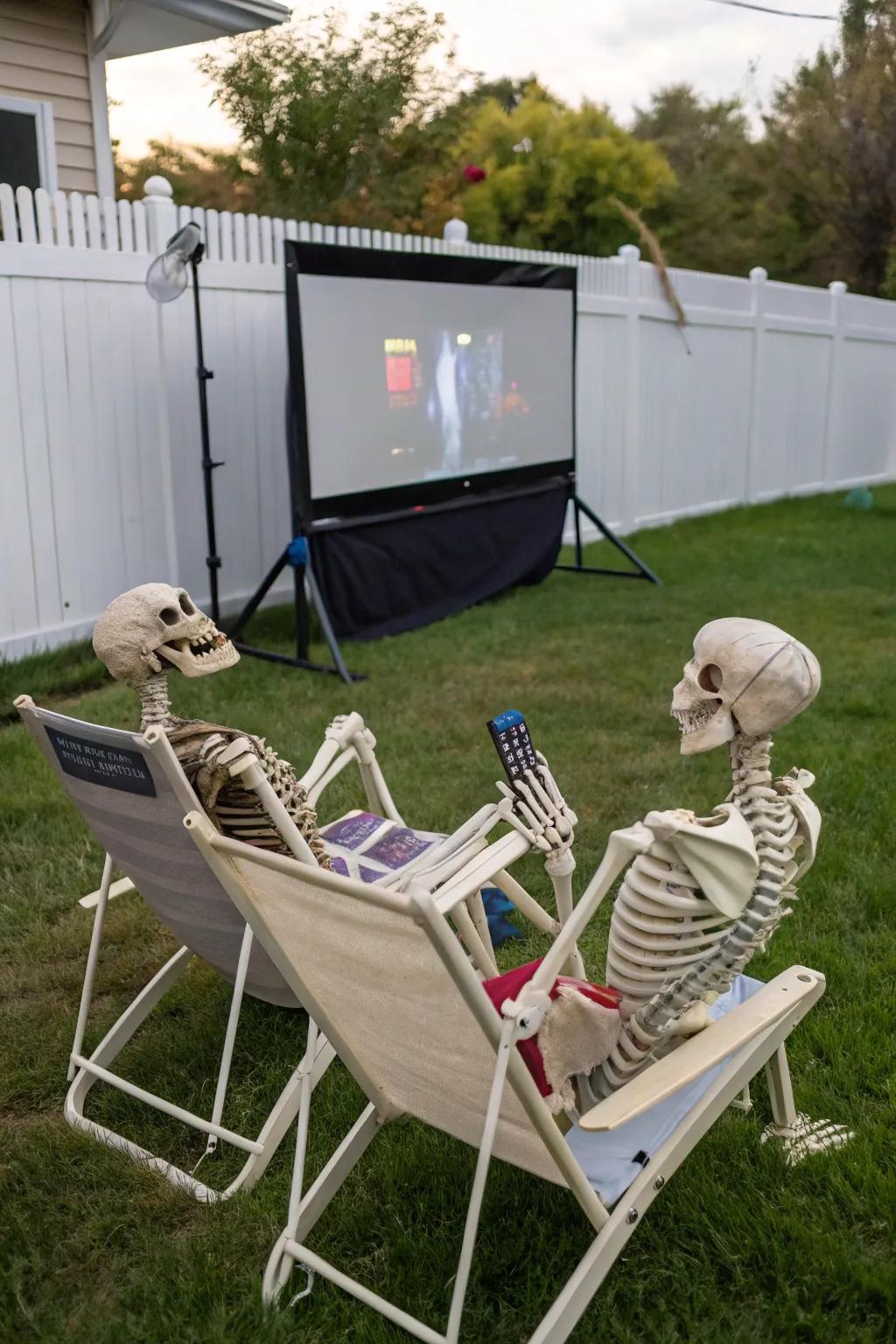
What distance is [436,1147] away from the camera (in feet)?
8.13

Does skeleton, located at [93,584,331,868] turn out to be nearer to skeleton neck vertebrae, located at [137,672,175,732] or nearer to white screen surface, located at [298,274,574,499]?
skeleton neck vertebrae, located at [137,672,175,732]

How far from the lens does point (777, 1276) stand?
2.09 meters

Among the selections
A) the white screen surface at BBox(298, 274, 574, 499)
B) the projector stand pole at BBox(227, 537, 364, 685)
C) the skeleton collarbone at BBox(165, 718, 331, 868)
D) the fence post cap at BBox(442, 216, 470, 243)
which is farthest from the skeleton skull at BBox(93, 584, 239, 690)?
the fence post cap at BBox(442, 216, 470, 243)

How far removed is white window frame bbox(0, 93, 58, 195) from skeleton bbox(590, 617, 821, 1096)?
706 centimetres

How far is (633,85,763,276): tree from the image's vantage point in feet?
80.1

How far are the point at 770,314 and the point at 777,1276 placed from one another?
12.4m

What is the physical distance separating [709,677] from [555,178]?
667 inches

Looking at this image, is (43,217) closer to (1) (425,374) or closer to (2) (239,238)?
(2) (239,238)

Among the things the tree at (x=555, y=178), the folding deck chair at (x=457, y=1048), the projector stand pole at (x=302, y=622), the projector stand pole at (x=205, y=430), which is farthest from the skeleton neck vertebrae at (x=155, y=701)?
the tree at (x=555, y=178)

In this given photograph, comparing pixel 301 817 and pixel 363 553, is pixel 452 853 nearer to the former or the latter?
pixel 301 817

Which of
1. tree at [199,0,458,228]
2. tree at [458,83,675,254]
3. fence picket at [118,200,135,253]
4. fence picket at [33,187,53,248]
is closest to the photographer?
fence picket at [33,187,53,248]

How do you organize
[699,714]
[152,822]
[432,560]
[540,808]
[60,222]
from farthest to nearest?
[432,560], [60,222], [152,822], [540,808], [699,714]

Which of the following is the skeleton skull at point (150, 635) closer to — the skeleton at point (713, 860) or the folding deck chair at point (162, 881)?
the folding deck chair at point (162, 881)

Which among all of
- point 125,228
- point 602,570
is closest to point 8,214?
point 125,228
